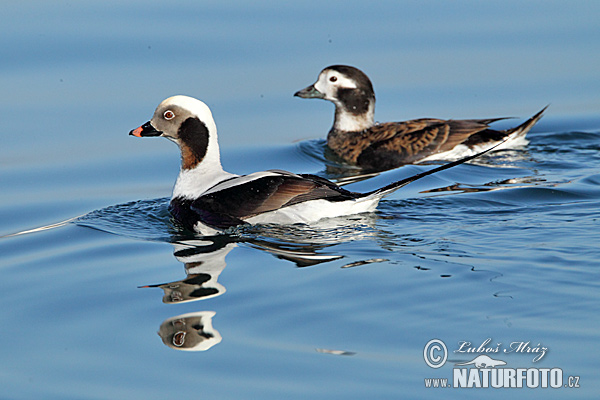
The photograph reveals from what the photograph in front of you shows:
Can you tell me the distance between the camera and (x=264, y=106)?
33.3ft

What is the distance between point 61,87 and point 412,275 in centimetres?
607

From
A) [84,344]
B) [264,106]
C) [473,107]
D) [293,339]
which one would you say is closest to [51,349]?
[84,344]

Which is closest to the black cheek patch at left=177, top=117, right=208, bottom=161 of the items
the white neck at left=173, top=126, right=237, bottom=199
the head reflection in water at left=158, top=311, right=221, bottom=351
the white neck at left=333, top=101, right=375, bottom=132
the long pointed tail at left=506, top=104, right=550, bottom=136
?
the white neck at left=173, top=126, right=237, bottom=199

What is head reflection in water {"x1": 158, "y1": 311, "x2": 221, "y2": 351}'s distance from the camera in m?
4.45

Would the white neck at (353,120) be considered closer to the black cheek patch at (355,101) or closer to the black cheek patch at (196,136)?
the black cheek patch at (355,101)

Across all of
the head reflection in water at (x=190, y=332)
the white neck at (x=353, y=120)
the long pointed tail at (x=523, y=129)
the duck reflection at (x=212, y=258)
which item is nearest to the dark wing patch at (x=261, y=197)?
the duck reflection at (x=212, y=258)

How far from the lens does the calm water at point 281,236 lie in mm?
4219

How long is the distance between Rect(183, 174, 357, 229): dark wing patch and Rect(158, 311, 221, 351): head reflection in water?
5.13ft

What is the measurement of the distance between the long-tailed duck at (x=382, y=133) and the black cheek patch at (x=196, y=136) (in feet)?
8.53

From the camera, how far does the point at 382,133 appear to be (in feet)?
30.3

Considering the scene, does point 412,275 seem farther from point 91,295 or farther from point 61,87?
point 61,87

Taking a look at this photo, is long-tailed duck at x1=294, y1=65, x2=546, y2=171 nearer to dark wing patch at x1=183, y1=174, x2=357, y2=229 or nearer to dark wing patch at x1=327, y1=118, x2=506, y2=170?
dark wing patch at x1=327, y1=118, x2=506, y2=170

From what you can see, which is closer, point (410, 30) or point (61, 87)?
point (61, 87)

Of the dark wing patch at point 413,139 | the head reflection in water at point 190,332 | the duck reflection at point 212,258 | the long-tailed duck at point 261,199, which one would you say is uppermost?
the dark wing patch at point 413,139
